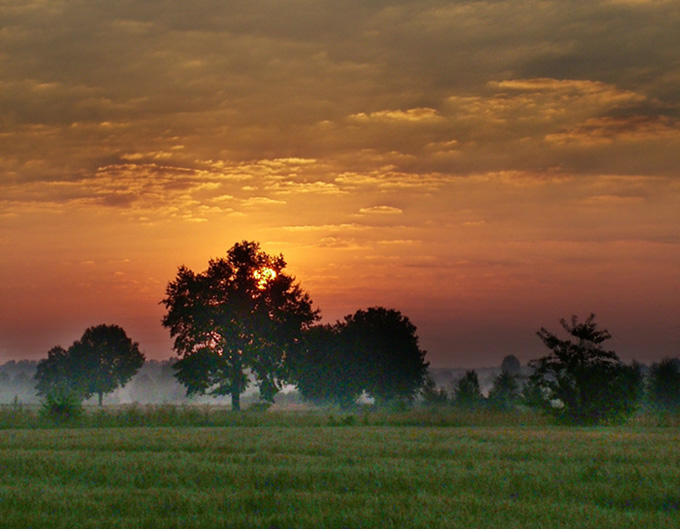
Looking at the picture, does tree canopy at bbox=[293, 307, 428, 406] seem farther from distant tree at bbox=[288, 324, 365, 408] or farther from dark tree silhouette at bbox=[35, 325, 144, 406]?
dark tree silhouette at bbox=[35, 325, 144, 406]

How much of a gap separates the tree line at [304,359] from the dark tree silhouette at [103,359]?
0.60 feet

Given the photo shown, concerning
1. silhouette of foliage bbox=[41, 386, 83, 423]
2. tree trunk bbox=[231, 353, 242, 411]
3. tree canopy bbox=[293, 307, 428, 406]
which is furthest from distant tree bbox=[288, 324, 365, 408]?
silhouette of foliage bbox=[41, 386, 83, 423]

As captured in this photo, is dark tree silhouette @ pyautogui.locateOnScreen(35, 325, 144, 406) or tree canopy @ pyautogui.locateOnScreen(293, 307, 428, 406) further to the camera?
dark tree silhouette @ pyautogui.locateOnScreen(35, 325, 144, 406)

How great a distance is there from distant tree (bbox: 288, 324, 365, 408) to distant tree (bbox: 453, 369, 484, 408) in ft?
61.0

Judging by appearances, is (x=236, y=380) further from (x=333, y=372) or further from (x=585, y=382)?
(x=585, y=382)

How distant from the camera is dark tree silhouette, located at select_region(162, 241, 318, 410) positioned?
70438mm

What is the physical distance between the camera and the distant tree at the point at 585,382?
4328cm

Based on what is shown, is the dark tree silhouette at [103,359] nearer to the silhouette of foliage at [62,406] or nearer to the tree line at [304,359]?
the tree line at [304,359]

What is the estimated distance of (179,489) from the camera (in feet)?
→ 47.7

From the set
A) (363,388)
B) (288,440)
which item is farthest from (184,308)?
(288,440)

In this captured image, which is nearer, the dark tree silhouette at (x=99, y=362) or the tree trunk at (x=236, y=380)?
the tree trunk at (x=236, y=380)

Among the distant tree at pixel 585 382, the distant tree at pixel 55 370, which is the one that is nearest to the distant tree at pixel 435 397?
the distant tree at pixel 585 382

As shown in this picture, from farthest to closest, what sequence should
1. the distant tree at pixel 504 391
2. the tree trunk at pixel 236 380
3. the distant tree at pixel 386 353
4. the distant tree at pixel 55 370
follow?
the distant tree at pixel 55 370
the distant tree at pixel 386 353
the distant tree at pixel 504 391
the tree trunk at pixel 236 380

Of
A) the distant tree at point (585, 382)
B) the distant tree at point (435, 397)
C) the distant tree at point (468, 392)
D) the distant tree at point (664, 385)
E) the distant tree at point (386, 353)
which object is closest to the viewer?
the distant tree at point (585, 382)
